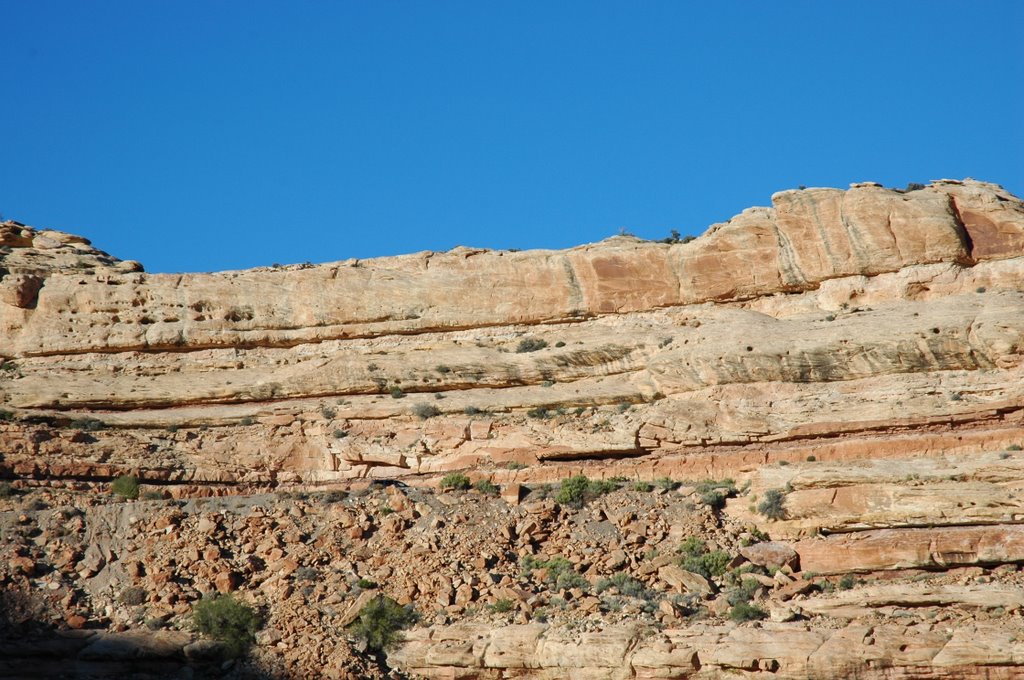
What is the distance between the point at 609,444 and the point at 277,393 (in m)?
9.93

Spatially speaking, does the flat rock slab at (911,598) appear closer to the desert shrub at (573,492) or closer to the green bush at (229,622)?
the desert shrub at (573,492)

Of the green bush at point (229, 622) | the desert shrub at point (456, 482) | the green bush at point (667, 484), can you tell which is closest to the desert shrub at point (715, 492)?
the green bush at point (667, 484)

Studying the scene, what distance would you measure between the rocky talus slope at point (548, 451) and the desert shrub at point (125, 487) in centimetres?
67

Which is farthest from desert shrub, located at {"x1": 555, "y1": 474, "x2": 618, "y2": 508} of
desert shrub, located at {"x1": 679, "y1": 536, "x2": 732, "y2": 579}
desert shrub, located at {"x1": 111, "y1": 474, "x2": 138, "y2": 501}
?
desert shrub, located at {"x1": 111, "y1": 474, "x2": 138, "y2": 501}

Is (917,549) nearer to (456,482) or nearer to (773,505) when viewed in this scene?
(773,505)

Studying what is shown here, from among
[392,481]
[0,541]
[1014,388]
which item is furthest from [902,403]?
[0,541]

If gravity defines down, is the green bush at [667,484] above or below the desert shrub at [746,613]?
above

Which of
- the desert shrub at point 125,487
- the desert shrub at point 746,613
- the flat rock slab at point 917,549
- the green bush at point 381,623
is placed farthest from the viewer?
the desert shrub at point 125,487

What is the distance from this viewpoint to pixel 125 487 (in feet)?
115

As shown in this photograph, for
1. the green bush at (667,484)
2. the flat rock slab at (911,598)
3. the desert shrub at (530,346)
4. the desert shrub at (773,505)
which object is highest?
the desert shrub at (530,346)

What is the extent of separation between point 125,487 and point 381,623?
887 centimetres

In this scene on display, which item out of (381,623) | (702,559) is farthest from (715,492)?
(381,623)

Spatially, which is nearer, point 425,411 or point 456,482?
point 456,482

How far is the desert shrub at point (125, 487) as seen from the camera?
114 ft
